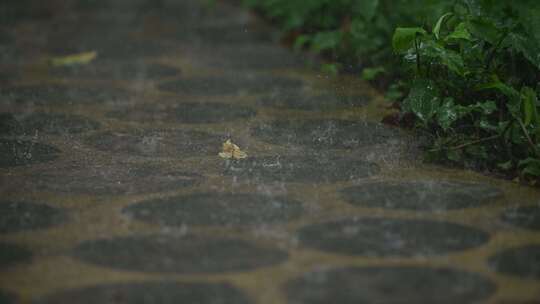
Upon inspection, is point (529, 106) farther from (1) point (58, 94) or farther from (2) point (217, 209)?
(1) point (58, 94)

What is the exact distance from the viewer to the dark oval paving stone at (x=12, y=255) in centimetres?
232

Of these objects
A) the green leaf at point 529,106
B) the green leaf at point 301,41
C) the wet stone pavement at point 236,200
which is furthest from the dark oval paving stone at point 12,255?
the green leaf at point 301,41

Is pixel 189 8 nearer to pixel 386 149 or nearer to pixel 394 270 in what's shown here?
pixel 386 149

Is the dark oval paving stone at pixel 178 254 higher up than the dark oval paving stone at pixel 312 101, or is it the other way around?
the dark oval paving stone at pixel 312 101

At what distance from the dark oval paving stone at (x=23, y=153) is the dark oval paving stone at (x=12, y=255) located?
30.9 inches

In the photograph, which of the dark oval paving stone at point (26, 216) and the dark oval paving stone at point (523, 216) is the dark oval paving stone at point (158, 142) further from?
the dark oval paving stone at point (523, 216)

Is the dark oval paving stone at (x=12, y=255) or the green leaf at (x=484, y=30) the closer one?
the dark oval paving stone at (x=12, y=255)

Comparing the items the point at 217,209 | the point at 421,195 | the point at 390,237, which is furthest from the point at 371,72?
the point at 390,237

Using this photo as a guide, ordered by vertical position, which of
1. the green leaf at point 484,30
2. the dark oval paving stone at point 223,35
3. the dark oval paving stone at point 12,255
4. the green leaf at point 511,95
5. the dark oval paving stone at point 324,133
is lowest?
the dark oval paving stone at point 12,255

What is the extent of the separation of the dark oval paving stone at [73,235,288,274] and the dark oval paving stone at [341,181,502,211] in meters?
0.48

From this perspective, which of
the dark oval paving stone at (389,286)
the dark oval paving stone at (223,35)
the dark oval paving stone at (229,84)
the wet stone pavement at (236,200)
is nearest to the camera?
the dark oval paving stone at (389,286)

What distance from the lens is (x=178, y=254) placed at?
2.36 metres

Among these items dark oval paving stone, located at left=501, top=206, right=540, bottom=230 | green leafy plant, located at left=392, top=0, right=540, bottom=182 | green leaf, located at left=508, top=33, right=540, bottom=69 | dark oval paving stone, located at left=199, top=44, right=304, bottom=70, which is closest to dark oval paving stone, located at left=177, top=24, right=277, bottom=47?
dark oval paving stone, located at left=199, top=44, right=304, bottom=70

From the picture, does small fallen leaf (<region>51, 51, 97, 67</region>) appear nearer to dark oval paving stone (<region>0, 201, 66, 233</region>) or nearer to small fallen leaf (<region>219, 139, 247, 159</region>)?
small fallen leaf (<region>219, 139, 247, 159</region>)
